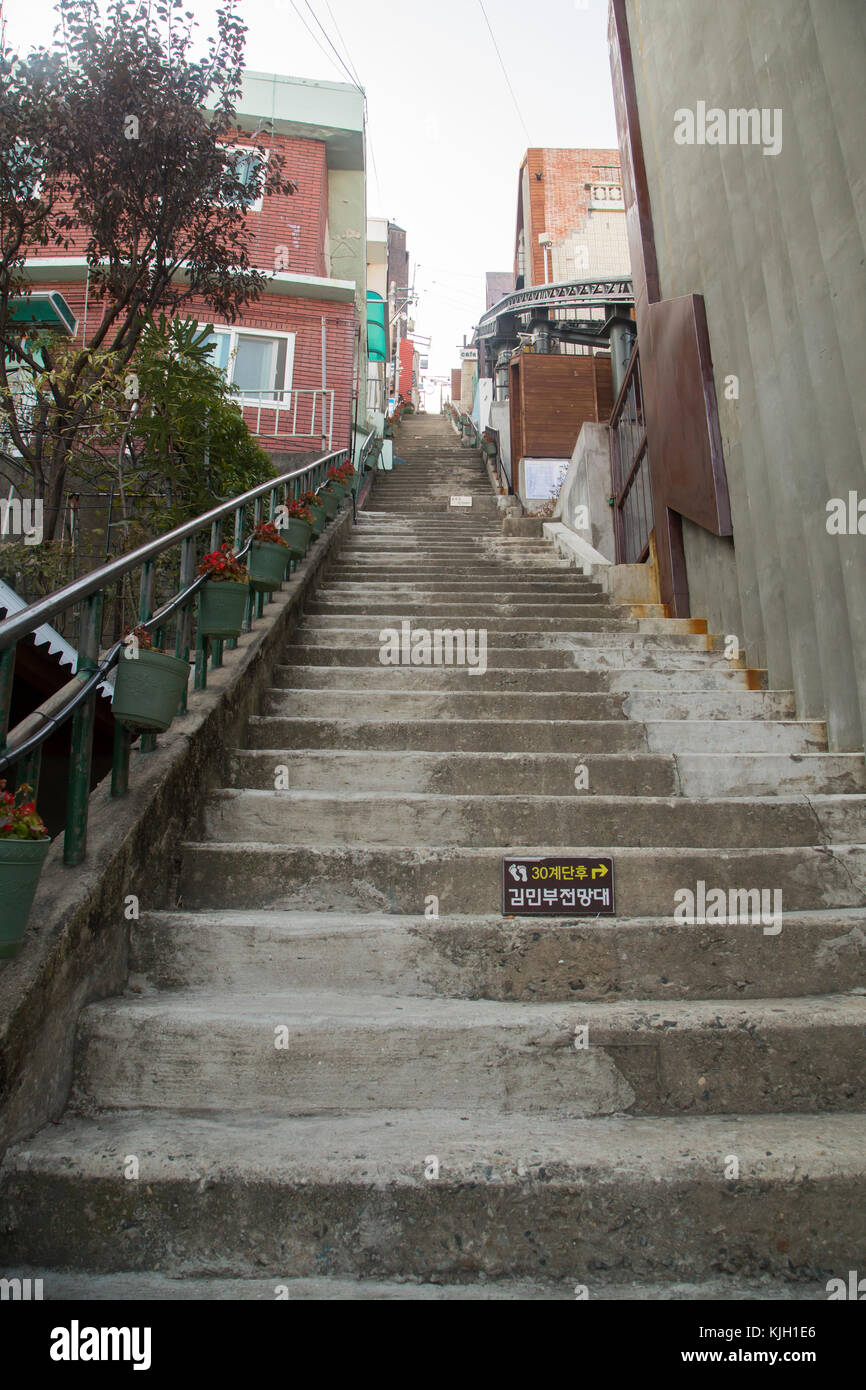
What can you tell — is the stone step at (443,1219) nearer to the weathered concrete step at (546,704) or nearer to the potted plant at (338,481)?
the weathered concrete step at (546,704)

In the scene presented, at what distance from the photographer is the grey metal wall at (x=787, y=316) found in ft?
11.5

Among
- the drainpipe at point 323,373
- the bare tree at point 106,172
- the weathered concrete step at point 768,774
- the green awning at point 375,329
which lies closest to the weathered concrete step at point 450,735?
the weathered concrete step at point 768,774

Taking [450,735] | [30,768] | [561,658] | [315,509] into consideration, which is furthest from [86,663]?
[315,509]

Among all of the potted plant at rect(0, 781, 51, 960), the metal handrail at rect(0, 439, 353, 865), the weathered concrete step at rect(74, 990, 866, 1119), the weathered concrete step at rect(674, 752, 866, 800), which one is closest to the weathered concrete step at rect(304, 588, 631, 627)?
the metal handrail at rect(0, 439, 353, 865)

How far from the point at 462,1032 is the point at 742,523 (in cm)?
375

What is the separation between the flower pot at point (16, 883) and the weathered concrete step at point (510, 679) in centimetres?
271

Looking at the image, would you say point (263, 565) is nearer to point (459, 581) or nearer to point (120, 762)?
point (120, 762)

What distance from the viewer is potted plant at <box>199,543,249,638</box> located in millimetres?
3633

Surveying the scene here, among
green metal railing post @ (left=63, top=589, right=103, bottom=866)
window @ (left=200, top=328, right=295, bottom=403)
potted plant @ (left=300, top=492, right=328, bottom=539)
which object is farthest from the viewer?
window @ (left=200, top=328, right=295, bottom=403)

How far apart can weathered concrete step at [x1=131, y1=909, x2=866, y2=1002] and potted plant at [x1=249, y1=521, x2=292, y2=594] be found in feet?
8.34

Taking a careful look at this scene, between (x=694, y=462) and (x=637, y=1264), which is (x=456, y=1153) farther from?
(x=694, y=462)

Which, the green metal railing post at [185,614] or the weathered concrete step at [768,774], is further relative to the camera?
the weathered concrete step at [768,774]

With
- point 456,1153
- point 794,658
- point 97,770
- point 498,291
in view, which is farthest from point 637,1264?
point 498,291

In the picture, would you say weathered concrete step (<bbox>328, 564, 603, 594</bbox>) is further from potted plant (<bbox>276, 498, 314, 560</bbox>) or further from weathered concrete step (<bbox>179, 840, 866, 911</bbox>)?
weathered concrete step (<bbox>179, 840, 866, 911</bbox>)
